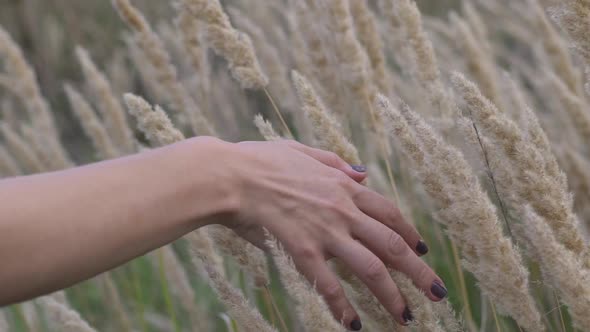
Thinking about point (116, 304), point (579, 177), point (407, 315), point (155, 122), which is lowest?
point (116, 304)

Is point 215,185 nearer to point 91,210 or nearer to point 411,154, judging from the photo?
point 91,210

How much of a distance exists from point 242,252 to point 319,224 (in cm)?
26

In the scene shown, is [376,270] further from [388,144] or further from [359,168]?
[388,144]

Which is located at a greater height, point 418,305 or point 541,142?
point 541,142

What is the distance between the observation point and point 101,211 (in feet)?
3.30

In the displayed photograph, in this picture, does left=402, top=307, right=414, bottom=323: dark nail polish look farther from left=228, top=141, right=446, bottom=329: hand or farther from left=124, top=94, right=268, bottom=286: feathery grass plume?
left=124, top=94, right=268, bottom=286: feathery grass plume

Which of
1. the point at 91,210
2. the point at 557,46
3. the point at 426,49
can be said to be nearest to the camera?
the point at 91,210

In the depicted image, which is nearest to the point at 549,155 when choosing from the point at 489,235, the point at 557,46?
the point at 489,235

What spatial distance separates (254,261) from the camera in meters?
1.39

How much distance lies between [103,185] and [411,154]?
1.49ft

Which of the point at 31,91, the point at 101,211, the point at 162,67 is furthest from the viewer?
the point at 31,91

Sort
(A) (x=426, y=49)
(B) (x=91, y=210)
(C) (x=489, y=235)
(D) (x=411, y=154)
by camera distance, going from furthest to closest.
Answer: (A) (x=426, y=49) → (D) (x=411, y=154) → (C) (x=489, y=235) → (B) (x=91, y=210)

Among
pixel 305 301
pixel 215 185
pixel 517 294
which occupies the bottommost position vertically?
pixel 517 294

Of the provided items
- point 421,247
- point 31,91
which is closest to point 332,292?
point 421,247
